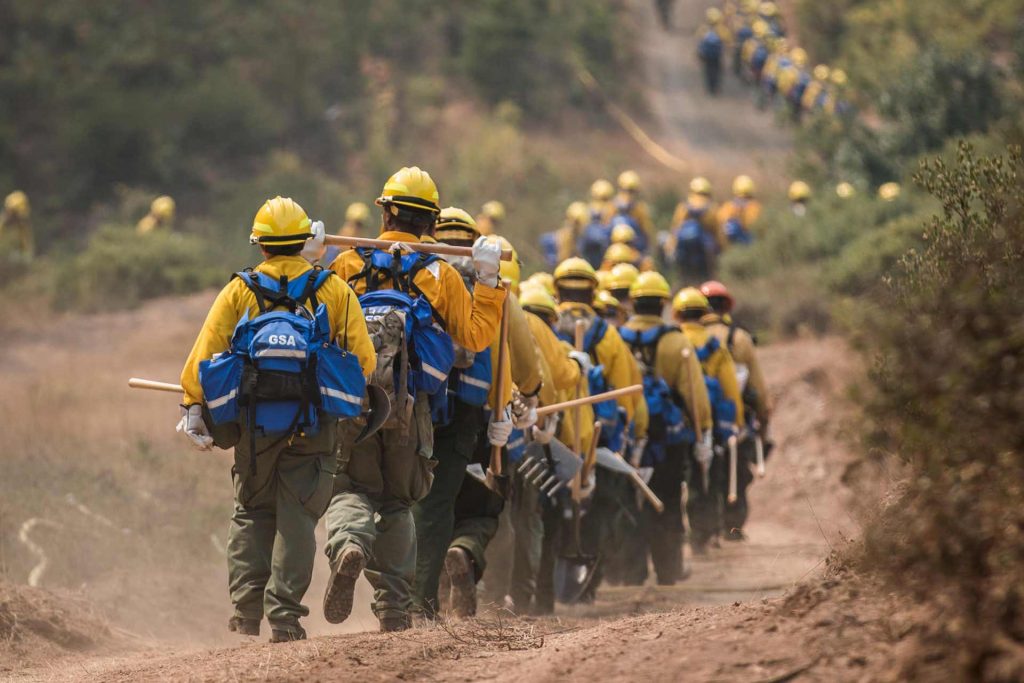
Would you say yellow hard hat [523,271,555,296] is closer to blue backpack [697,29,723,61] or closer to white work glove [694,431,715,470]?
white work glove [694,431,715,470]

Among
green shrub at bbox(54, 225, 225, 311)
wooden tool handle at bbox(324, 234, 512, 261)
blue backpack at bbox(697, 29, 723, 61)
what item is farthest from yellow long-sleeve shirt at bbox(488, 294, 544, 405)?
blue backpack at bbox(697, 29, 723, 61)

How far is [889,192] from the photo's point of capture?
28797 millimetres

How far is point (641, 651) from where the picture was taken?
6.04 meters

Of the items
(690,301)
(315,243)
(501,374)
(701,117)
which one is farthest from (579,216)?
(701,117)

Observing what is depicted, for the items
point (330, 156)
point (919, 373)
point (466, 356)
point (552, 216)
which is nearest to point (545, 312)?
point (466, 356)

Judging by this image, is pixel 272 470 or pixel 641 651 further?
pixel 272 470

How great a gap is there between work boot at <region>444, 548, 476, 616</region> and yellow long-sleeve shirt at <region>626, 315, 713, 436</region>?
466 cm

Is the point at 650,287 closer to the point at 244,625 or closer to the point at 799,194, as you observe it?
the point at 244,625

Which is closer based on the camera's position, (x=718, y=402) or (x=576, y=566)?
(x=576, y=566)

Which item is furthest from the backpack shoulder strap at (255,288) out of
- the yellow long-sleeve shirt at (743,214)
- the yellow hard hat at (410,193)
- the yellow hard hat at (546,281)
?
the yellow long-sleeve shirt at (743,214)

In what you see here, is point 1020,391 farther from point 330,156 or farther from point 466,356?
point 330,156

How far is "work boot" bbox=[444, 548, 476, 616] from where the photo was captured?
28.6 feet

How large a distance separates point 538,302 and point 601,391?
1052 millimetres

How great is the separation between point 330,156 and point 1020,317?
39.2 meters
